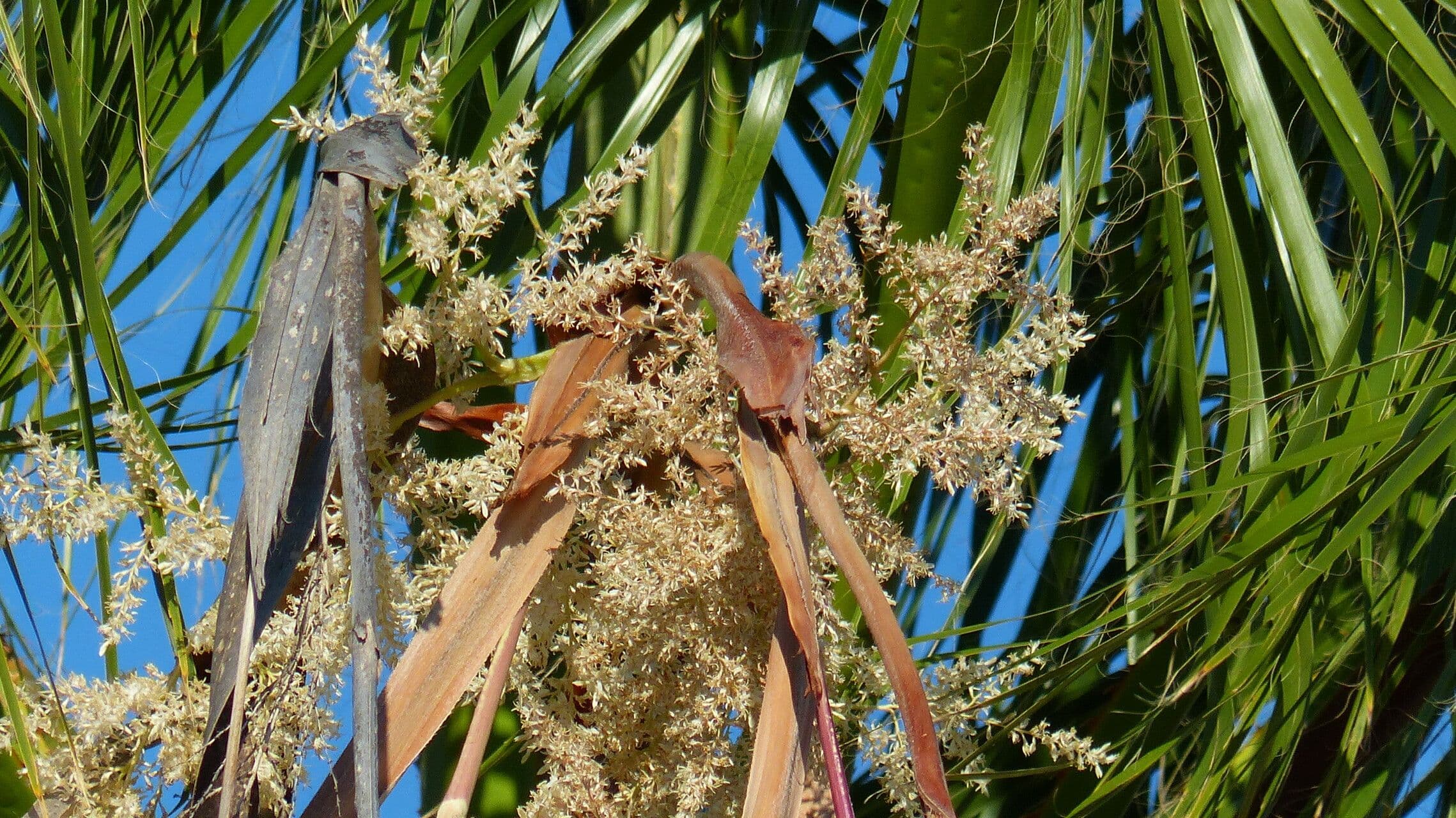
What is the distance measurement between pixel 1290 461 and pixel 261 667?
528 millimetres

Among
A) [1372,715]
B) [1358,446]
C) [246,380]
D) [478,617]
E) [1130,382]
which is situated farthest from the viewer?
[1130,382]

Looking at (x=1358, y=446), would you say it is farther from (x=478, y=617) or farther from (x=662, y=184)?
(x=662, y=184)

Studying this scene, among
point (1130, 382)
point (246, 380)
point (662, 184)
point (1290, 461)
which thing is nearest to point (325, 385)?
point (246, 380)

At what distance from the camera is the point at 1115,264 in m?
1.22

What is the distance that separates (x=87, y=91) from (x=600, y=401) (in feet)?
1.86

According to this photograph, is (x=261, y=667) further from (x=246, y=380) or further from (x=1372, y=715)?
(x=1372, y=715)

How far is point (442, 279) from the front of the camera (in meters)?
0.65

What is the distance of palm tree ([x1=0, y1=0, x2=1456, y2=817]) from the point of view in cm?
79

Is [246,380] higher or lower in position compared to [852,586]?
higher

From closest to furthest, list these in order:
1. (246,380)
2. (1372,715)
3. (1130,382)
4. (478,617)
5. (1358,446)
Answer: (246,380)
(478,617)
(1358,446)
(1372,715)
(1130,382)

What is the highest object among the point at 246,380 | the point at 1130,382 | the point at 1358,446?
the point at 1130,382

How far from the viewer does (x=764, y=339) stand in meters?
0.58

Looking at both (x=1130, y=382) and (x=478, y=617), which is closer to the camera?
(x=478, y=617)

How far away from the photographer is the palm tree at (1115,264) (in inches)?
31.2
